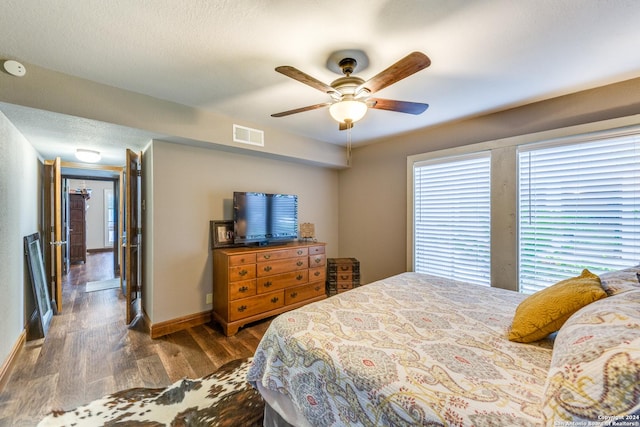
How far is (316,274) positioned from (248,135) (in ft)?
6.84

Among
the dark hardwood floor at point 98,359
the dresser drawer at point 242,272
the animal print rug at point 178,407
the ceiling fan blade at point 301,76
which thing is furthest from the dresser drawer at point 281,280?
the ceiling fan blade at point 301,76

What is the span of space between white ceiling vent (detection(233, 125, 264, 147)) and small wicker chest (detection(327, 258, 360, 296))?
2.14m

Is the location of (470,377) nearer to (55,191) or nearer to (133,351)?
(133,351)

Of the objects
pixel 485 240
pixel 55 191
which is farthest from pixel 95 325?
pixel 485 240

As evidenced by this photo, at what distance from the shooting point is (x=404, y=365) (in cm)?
106

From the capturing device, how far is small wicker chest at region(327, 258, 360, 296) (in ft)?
13.1

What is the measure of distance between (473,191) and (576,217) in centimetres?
92

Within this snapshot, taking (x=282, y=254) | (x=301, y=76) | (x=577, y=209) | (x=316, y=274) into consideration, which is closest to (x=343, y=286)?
(x=316, y=274)

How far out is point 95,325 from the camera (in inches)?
118

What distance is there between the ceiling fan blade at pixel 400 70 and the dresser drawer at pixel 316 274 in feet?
8.20

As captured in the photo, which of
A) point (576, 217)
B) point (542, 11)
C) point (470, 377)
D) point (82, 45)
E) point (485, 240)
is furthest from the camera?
point (485, 240)

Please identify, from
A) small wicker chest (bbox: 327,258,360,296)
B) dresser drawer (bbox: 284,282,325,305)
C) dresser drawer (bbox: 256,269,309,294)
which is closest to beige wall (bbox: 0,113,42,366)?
dresser drawer (bbox: 256,269,309,294)

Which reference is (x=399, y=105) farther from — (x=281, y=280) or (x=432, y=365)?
(x=281, y=280)

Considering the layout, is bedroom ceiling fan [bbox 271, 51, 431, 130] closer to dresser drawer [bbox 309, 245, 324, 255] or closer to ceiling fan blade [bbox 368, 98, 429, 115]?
ceiling fan blade [bbox 368, 98, 429, 115]
